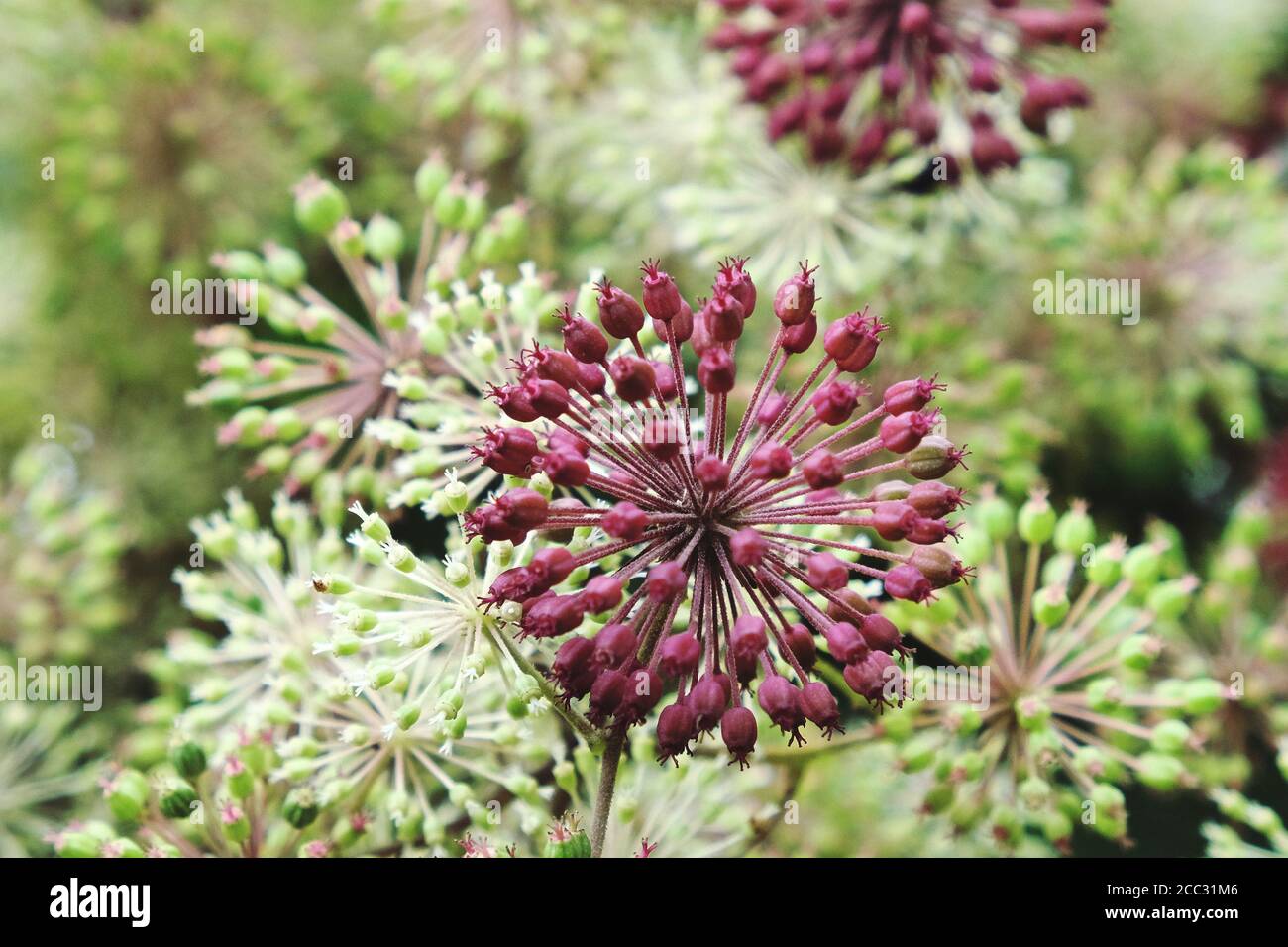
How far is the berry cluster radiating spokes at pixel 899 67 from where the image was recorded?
2525 mm

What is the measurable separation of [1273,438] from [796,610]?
8.33ft

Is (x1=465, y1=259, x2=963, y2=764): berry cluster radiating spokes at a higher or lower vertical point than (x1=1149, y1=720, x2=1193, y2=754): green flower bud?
higher

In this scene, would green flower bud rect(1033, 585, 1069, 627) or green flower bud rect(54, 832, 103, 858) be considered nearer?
green flower bud rect(54, 832, 103, 858)

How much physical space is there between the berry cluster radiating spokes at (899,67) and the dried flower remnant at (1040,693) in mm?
1043

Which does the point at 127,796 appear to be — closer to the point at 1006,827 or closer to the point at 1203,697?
the point at 1006,827

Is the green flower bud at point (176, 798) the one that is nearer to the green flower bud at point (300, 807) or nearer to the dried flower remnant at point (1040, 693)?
the green flower bud at point (300, 807)

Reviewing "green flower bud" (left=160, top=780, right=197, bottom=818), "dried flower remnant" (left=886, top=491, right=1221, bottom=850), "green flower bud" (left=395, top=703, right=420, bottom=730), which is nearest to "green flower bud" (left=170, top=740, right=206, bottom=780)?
"green flower bud" (left=160, top=780, right=197, bottom=818)

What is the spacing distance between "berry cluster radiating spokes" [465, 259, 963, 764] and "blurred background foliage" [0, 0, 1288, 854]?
4.05ft

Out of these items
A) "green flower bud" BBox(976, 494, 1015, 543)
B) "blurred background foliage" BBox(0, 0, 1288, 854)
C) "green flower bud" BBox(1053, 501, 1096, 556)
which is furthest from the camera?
"blurred background foliage" BBox(0, 0, 1288, 854)

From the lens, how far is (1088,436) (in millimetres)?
3414

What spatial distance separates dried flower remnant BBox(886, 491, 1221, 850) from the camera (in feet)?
6.91

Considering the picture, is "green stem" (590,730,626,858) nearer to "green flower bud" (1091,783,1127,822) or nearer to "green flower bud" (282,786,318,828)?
"green flower bud" (282,786,318,828)

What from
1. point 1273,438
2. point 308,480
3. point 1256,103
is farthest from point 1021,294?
point 308,480
